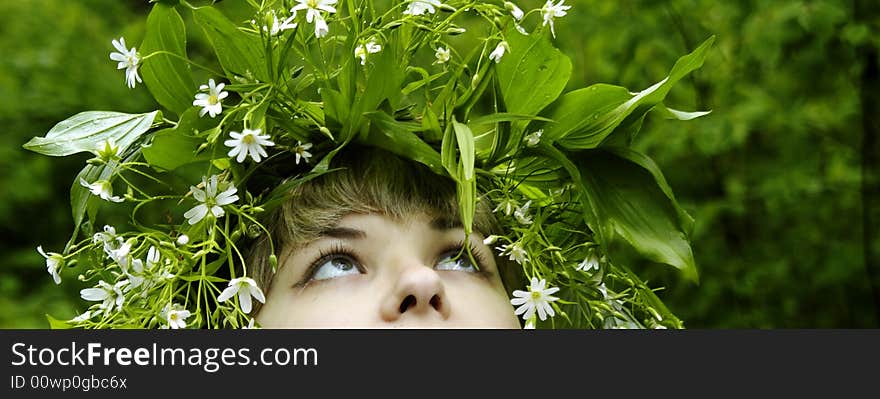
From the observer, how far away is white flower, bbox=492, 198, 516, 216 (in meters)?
1.47

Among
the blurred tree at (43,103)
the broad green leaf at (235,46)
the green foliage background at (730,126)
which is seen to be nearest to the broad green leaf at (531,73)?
the broad green leaf at (235,46)

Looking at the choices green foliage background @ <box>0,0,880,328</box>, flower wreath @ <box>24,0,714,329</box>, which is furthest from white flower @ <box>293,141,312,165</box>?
green foliage background @ <box>0,0,880,328</box>

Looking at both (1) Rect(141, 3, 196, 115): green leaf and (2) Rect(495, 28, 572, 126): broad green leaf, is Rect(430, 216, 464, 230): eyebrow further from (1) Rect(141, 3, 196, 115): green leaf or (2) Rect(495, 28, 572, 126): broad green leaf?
(1) Rect(141, 3, 196, 115): green leaf

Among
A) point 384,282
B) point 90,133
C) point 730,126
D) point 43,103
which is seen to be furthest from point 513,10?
point 43,103

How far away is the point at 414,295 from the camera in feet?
4.44

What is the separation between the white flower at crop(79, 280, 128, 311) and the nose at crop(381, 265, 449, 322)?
1.17 feet

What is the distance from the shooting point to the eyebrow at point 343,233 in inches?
56.2

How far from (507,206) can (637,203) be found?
0.19 meters

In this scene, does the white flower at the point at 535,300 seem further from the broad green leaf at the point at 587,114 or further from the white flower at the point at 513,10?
the white flower at the point at 513,10

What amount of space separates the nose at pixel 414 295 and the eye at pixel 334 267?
0.08m

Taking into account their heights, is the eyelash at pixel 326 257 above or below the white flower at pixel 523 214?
below

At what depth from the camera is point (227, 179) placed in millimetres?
1443

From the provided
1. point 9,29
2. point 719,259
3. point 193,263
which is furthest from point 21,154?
point 193,263

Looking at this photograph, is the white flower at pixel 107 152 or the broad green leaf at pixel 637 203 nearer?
the white flower at pixel 107 152
